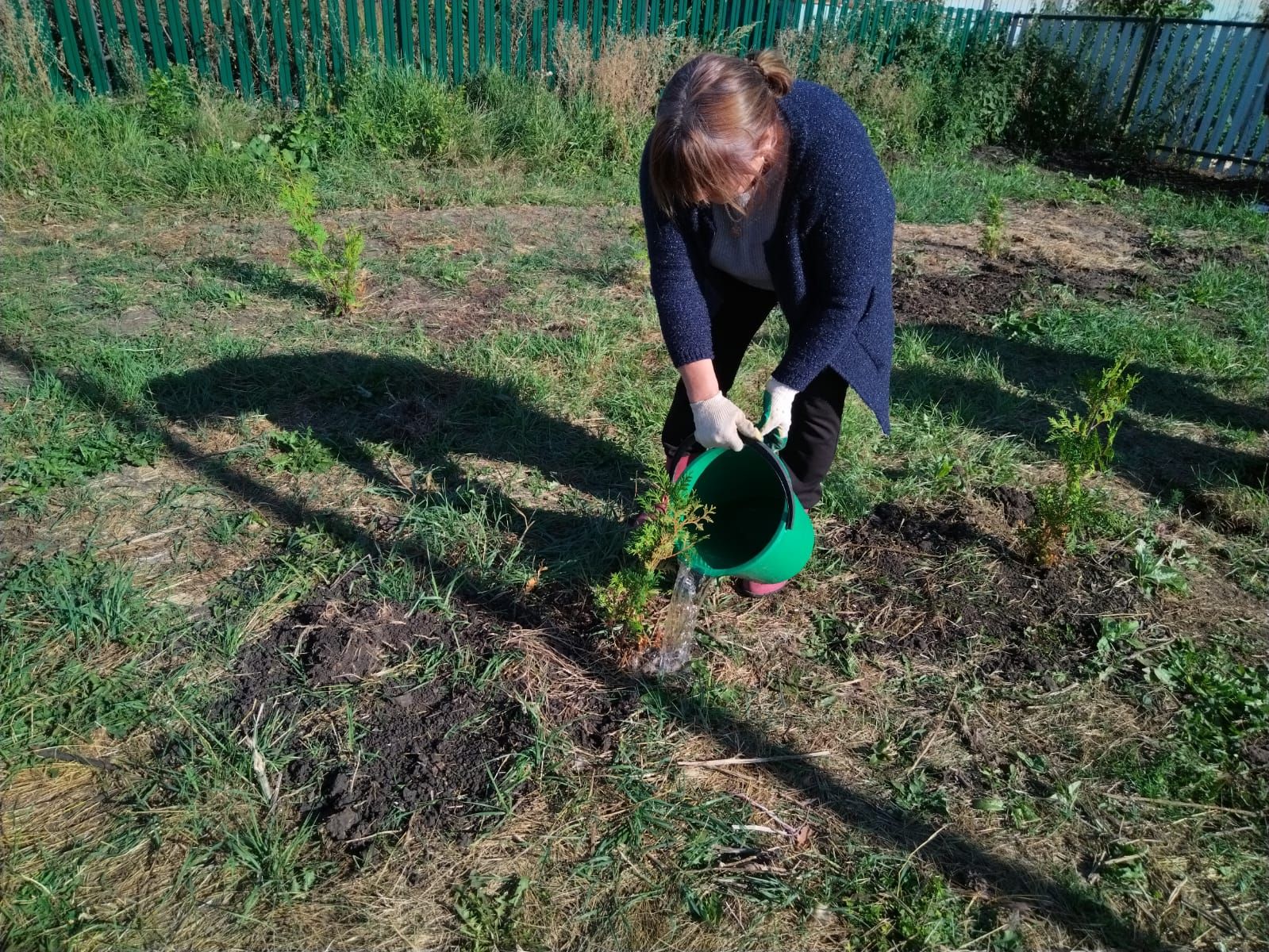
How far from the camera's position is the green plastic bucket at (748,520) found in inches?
82.0

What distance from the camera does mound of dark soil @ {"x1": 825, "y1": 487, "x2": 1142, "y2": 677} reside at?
2451 millimetres

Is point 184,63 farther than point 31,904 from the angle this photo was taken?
Yes

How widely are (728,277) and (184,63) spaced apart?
6430 millimetres

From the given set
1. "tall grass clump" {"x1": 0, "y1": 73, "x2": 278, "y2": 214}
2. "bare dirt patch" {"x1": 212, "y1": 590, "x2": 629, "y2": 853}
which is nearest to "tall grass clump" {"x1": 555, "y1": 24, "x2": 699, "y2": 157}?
"tall grass clump" {"x1": 0, "y1": 73, "x2": 278, "y2": 214}

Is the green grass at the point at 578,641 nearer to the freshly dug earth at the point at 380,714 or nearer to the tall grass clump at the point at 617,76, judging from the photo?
the freshly dug earth at the point at 380,714

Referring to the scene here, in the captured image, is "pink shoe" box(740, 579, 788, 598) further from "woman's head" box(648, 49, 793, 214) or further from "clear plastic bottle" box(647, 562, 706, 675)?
"woman's head" box(648, 49, 793, 214)

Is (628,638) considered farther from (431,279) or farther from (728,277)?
(431,279)

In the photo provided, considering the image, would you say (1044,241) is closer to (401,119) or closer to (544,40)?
(544,40)

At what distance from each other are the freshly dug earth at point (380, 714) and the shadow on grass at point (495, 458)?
0.82ft

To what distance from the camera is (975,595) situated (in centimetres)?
263

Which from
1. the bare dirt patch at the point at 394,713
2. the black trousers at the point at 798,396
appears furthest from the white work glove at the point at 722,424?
the bare dirt patch at the point at 394,713

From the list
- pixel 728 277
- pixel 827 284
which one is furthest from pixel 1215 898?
pixel 728 277

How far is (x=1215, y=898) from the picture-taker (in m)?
1.80

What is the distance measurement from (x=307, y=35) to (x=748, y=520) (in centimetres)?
666
